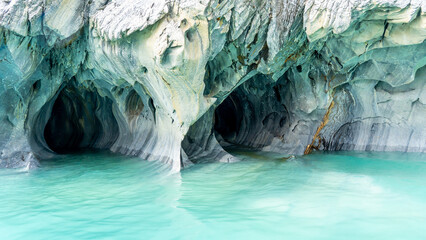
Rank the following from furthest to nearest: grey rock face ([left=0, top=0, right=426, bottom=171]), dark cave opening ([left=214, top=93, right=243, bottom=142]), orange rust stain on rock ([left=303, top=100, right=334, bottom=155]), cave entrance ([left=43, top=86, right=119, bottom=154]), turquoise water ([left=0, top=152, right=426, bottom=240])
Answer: dark cave opening ([left=214, top=93, right=243, bottom=142]), cave entrance ([left=43, top=86, right=119, bottom=154]), orange rust stain on rock ([left=303, top=100, right=334, bottom=155]), grey rock face ([left=0, top=0, right=426, bottom=171]), turquoise water ([left=0, top=152, right=426, bottom=240])

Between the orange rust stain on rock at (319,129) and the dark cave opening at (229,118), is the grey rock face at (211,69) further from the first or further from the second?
the dark cave opening at (229,118)

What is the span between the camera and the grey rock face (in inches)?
267

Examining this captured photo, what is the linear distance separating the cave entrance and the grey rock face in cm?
20

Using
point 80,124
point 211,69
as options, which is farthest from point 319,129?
point 80,124

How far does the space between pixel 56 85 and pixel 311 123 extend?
7.00 metres

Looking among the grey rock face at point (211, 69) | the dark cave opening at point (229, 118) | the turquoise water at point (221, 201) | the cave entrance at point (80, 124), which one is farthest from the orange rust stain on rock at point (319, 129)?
the cave entrance at point (80, 124)

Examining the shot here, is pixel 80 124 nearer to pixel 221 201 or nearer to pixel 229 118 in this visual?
pixel 229 118

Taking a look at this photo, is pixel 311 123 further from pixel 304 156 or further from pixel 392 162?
pixel 392 162

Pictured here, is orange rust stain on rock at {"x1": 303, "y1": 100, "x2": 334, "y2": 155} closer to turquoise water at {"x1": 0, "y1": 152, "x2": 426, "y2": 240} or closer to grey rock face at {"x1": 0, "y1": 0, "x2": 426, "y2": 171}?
grey rock face at {"x1": 0, "y1": 0, "x2": 426, "y2": 171}

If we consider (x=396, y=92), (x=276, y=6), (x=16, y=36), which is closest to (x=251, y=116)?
(x=396, y=92)

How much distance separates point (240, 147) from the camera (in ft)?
39.8

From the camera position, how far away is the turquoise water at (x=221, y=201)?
13.8 ft

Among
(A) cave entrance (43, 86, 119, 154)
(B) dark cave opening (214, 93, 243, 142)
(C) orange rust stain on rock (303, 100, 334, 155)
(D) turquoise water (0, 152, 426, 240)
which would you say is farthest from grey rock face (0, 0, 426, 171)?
(B) dark cave opening (214, 93, 243, 142)

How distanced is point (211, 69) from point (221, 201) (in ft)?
12.5
